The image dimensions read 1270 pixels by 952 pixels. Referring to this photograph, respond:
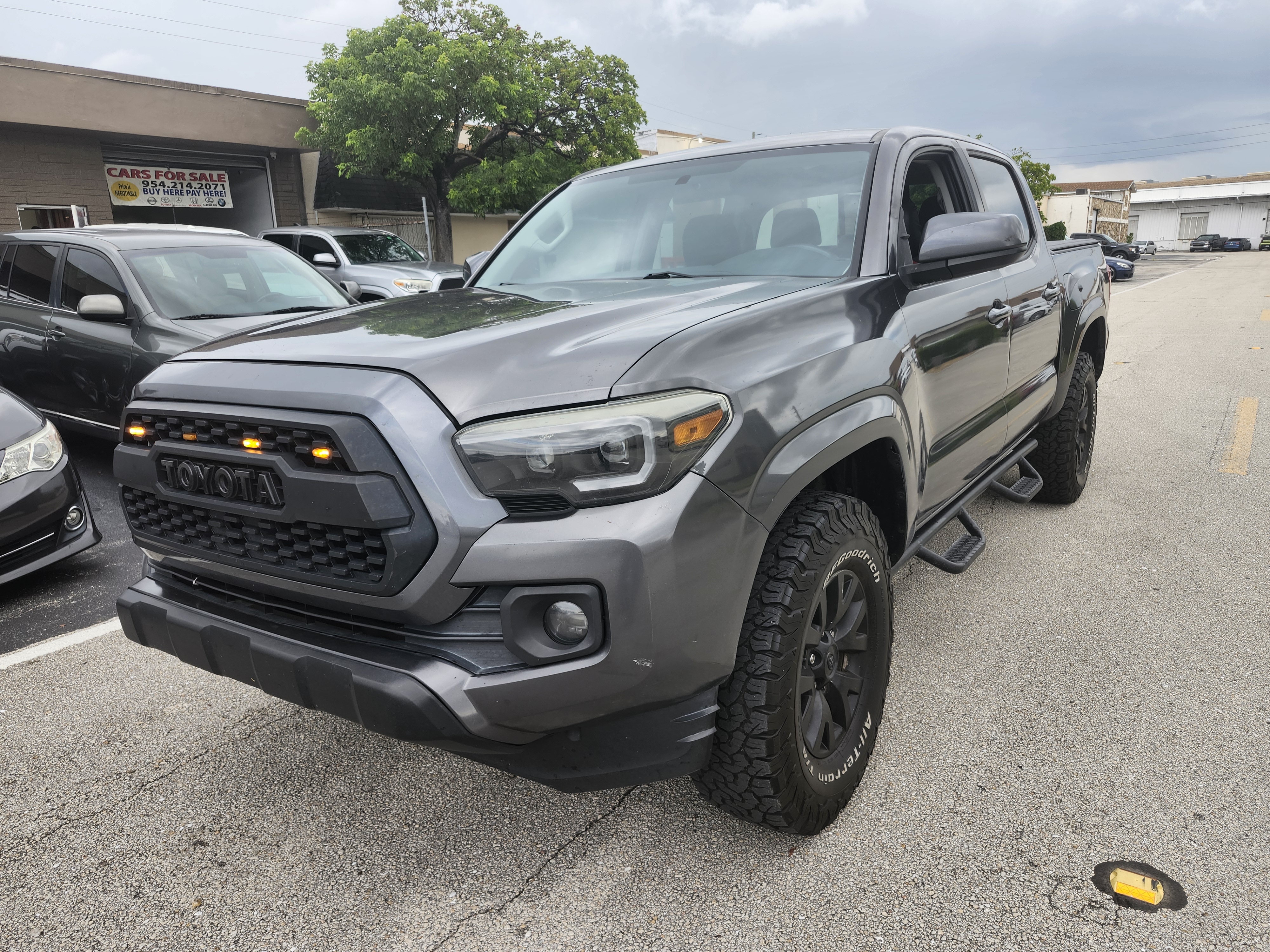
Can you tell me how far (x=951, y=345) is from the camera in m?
2.85

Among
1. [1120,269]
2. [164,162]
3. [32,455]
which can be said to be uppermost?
[164,162]

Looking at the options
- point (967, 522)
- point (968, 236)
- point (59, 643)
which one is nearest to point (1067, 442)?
point (967, 522)

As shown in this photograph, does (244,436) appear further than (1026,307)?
No

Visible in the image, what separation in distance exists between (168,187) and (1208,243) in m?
77.3

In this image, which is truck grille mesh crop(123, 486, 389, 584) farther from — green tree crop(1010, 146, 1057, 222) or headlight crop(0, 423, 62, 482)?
green tree crop(1010, 146, 1057, 222)

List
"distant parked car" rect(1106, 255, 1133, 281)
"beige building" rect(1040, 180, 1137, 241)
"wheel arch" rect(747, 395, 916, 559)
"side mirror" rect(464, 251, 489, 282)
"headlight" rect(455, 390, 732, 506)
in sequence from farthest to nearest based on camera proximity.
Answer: "beige building" rect(1040, 180, 1137, 241)
"distant parked car" rect(1106, 255, 1133, 281)
"side mirror" rect(464, 251, 489, 282)
"wheel arch" rect(747, 395, 916, 559)
"headlight" rect(455, 390, 732, 506)

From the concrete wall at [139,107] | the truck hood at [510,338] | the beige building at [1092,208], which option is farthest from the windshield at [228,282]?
the beige building at [1092,208]

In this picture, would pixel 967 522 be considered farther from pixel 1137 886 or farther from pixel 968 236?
pixel 1137 886

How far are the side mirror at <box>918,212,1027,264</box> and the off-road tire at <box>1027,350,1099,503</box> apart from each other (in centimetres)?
206

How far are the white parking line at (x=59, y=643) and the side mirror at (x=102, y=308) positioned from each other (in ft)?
8.72

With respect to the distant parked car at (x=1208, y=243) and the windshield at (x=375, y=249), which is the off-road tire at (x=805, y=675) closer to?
the windshield at (x=375, y=249)

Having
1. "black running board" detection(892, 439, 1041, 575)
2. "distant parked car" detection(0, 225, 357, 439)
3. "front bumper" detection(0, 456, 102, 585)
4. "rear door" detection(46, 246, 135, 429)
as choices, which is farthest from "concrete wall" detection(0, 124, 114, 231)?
"black running board" detection(892, 439, 1041, 575)

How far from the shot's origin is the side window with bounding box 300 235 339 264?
13.3 metres

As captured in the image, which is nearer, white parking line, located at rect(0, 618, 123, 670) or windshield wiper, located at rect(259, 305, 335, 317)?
white parking line, located at rect(0, 618, 123, 670)
